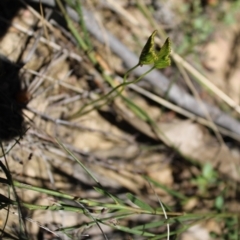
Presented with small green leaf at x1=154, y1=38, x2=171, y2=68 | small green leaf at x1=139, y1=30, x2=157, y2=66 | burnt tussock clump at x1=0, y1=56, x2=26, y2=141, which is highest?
small green leaf at x1=154, y1=38, x2=171, y2=68

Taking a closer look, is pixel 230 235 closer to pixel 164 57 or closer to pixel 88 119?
pixel 88 119

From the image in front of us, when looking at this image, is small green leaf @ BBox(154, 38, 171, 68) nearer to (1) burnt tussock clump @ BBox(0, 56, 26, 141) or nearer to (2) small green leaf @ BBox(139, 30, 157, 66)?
(2) small green leaf @ BBox(139, 30, 157, 66)

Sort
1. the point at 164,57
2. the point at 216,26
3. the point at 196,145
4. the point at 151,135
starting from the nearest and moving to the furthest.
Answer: the point at 164,57, the point at 151,135, the point at 196,145, the point at 216,26

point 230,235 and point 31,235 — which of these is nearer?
point 31,235

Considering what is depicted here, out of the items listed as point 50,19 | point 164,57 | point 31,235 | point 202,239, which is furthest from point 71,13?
point 202,239

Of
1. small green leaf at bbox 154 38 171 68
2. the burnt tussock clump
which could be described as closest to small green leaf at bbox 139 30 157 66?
small green leaf at bbox 154 38 171 68

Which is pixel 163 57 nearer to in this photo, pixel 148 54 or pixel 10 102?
pixel 148 54

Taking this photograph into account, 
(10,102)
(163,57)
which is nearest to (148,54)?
(163,57)

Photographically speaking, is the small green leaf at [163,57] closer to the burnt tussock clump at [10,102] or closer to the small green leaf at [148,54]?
the small green leaf at [148,54]
